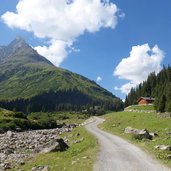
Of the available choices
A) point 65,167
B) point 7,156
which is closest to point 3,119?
point 7,156

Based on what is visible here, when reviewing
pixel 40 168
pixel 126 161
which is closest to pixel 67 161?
pixel 40 168

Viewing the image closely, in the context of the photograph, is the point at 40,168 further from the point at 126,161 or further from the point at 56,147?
the point at 56,147

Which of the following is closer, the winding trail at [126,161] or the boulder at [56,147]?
the winding trail at [126,161]

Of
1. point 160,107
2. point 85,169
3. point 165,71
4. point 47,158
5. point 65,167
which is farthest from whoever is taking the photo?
point 165,71

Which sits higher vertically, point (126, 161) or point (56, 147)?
point (56, 147)

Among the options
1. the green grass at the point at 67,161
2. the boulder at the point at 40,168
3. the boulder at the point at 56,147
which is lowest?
the boulder at the point at 40,168

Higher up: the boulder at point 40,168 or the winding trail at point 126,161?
the winding trail at point 126,161

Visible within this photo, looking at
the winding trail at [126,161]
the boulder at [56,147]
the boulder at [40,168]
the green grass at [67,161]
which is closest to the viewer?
the winding trail at [126,161]

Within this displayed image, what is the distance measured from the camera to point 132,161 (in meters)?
33.9

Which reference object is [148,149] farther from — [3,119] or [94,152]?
[3,119]

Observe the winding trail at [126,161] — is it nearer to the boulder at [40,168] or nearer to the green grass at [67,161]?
the green grass at [67,161]

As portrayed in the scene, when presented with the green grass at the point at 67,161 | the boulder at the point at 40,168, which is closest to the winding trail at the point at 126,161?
the green grass at the point at 67,161

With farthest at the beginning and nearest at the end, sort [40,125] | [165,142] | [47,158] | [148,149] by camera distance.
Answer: [40,125] → [165,142] → [148,149] → [47,158]

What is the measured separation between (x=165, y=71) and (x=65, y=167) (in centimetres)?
16328
